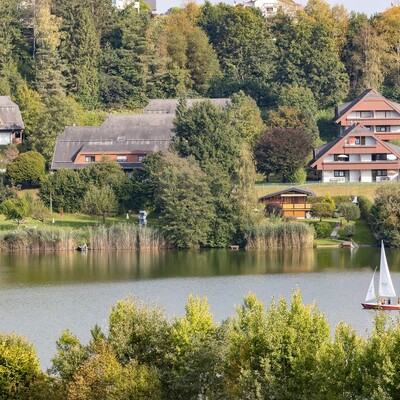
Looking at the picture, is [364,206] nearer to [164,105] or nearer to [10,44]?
[164,105]

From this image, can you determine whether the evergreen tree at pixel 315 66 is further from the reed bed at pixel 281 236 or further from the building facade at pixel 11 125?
the reed bed at pixel 281 236

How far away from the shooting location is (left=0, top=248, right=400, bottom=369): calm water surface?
50875 mm

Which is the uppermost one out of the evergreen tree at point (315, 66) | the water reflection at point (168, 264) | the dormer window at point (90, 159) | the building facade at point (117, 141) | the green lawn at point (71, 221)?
the evergreen tree at point (315, 66)

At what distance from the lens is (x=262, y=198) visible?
8262 cm

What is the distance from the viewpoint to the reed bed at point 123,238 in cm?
7506

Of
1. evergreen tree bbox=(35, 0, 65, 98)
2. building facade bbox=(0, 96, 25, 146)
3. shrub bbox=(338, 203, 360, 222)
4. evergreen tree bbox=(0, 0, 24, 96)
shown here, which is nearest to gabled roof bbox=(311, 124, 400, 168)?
shrub bbox=(338, 203, 360, 222)

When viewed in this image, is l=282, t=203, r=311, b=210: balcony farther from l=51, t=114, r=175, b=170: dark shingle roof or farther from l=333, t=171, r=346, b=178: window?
l=51, t=114, r=175, b=170: dark shingle roof

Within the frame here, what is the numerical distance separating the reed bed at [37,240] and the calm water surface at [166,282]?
1.72 m

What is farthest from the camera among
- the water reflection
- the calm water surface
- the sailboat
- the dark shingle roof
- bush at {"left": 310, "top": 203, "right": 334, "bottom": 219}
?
the dark shingle roof

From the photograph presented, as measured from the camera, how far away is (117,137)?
9356 centimetres

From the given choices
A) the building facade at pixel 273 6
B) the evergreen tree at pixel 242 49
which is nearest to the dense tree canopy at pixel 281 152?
the evergreen tree at pixel 242 49

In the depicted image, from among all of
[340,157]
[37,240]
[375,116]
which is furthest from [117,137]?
[37,240]

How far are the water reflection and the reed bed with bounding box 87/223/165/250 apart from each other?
110 centimetres

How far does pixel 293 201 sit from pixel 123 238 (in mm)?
12391
